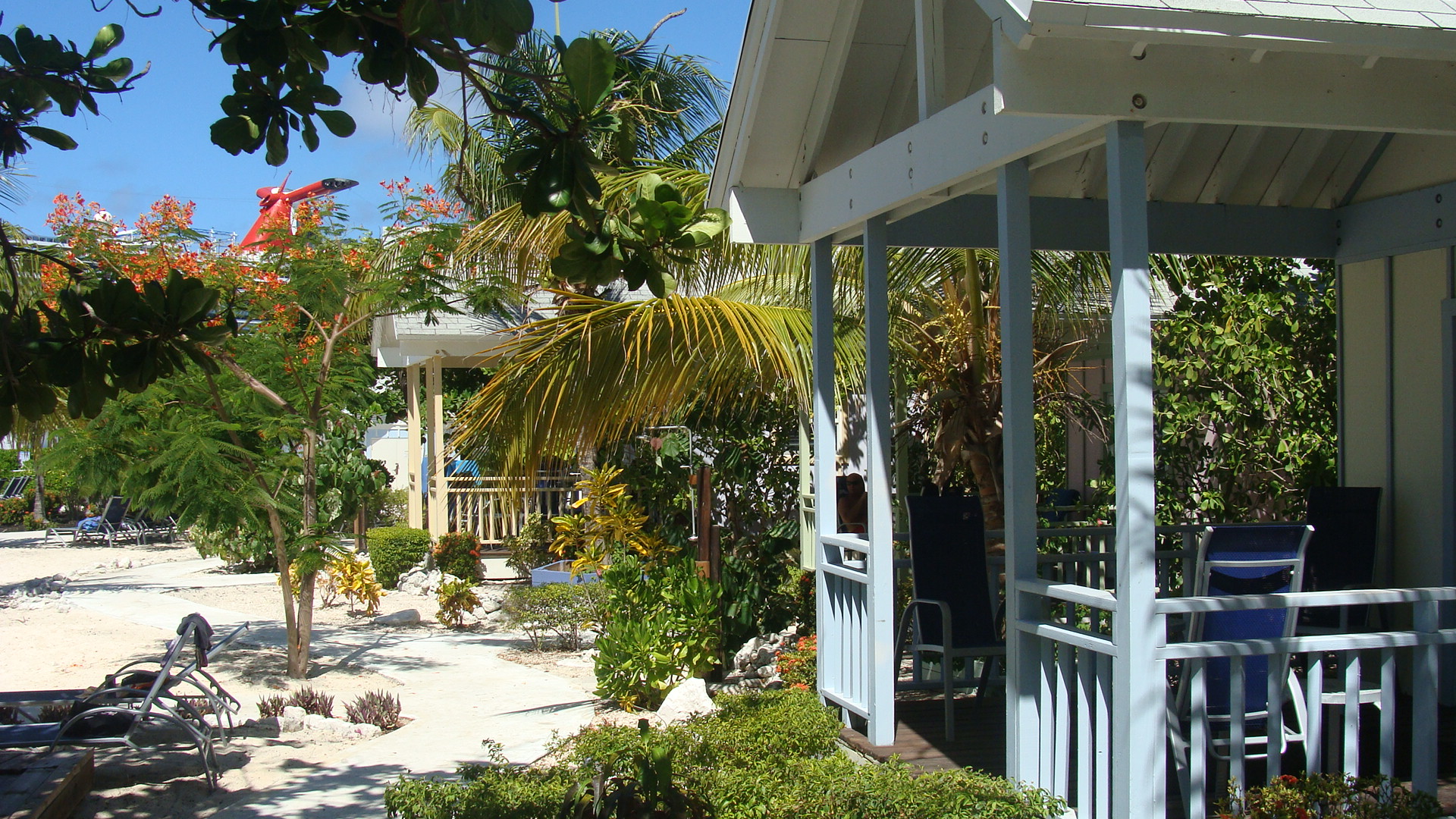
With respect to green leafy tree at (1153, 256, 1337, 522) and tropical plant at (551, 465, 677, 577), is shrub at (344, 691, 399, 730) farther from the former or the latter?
green leafy tree at (1153, 256, 1337, 522)

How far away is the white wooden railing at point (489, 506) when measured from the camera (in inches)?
615

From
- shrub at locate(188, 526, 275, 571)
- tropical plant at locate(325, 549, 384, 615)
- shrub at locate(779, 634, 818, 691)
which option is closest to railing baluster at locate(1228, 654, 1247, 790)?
shrub at locate(779, 634, 818, 691)

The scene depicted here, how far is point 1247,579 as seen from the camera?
4.14 meters

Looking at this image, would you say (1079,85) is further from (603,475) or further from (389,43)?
(603,475)

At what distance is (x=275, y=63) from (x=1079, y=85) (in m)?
2.43

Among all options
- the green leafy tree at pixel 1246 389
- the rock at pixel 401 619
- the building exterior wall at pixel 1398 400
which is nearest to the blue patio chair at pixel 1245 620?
the building exterior wall at pixel 1398 400

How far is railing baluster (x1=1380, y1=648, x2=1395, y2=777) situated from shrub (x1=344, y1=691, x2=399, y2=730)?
634 centimetres

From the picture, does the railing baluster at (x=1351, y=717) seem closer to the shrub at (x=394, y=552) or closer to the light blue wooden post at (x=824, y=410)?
the light blue wooden post at (x=824, y=410)

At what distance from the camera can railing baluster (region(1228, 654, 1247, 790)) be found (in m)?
3.71

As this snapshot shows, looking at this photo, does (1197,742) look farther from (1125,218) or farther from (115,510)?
(115,510)

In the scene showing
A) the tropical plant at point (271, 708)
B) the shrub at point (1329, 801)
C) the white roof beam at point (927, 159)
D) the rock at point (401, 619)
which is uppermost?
the white roof beam at point (927, 159)

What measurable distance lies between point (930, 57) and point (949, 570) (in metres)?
2.61

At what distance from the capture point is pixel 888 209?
16.8 ft

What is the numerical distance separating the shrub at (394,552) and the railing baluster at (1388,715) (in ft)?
44.2
